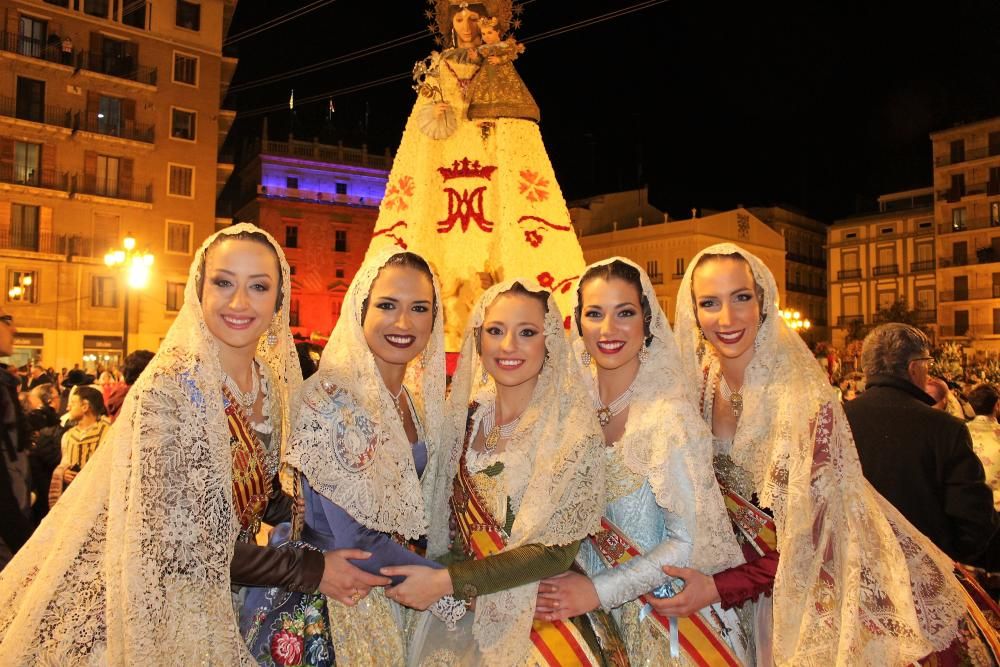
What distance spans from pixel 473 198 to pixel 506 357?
9.81 feet

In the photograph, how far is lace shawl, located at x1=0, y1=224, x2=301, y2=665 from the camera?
83.7 inches

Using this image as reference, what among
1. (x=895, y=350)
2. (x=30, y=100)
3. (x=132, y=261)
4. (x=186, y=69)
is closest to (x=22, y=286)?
(x=30, y=100)

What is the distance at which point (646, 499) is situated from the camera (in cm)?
265

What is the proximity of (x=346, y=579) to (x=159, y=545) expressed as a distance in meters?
0.55

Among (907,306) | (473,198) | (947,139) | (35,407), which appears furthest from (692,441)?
(947,139)

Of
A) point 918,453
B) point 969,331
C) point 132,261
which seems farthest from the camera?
point 969,331

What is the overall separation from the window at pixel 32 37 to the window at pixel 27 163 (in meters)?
2.80

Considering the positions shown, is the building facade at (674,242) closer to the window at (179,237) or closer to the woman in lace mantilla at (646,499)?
the window at (179,237)

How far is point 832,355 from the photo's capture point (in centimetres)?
→ 1362

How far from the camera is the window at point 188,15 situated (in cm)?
2652

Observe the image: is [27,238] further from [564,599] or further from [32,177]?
[564,599]

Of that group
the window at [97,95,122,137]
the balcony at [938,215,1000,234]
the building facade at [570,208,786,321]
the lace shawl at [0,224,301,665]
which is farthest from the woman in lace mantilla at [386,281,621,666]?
the balcony at [938,215,1000,234]

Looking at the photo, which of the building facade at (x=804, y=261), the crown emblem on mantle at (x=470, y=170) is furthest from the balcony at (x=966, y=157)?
the crown emblem on mantle at (x=470, y=170)

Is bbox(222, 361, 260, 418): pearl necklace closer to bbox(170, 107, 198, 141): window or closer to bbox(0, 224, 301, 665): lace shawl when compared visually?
bbox(0, 224, 301, 665): lace shawl
